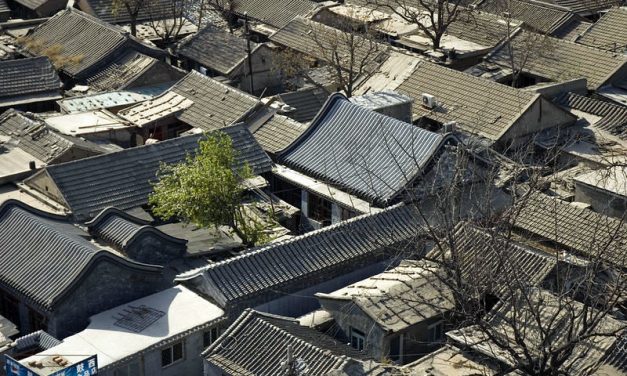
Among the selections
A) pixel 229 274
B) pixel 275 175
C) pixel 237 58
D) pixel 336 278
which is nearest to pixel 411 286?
pixel 336 278

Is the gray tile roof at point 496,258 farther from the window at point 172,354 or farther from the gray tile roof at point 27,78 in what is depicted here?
the gray tile roof at point 27,78

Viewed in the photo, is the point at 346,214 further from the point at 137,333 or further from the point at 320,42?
the point at 320,42

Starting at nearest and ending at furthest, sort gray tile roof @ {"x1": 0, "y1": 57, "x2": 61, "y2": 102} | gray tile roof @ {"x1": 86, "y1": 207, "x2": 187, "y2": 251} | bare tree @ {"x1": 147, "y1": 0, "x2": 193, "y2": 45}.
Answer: gray tile roof @ {"x1": 86, "y1": 207, "x2": 187, "y2": 251} < gray tile roof @ {"x1": 0, "y1": 57, "x2": 61, "y2": 102} < bare tree @ {"x1": 147, "y1": 0, "x2": 193, "y2": 45}

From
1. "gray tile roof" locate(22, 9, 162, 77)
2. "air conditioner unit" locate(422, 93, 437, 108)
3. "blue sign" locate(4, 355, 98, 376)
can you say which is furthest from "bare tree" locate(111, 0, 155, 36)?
"blue sign" locate(4, 355, 98, 376)

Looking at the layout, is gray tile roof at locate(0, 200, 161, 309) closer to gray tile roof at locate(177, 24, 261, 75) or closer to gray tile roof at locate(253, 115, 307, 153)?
gray tile roof at locate(253, 115, 307, 153)

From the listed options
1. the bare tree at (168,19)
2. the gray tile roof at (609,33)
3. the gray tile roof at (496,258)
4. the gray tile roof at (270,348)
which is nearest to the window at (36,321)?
the gray tile roof at (270,348)

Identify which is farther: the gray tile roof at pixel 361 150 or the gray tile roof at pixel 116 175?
the gray tile roof at pixel 361 150

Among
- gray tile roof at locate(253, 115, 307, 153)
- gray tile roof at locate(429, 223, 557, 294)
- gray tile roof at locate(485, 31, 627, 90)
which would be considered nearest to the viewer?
gray tile roof at locate(429, 223, 557, 294)
